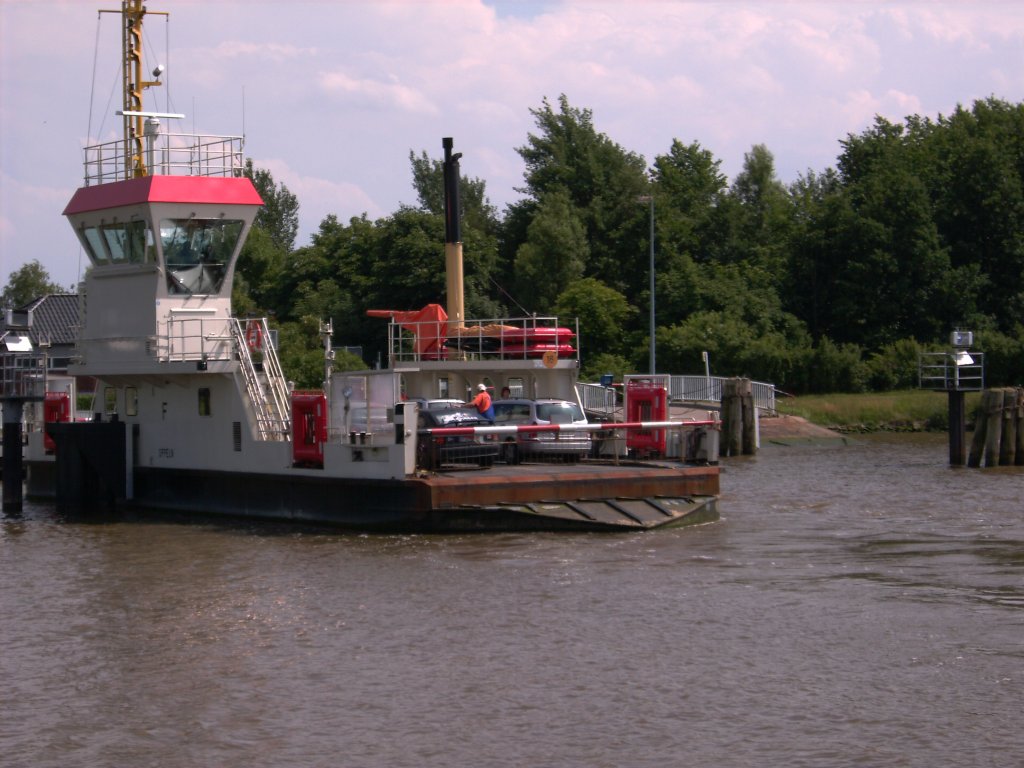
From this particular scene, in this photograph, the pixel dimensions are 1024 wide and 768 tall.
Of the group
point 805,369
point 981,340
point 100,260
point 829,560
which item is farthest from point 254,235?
point 829,560

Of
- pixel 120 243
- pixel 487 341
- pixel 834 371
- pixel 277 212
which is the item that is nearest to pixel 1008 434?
pixel 487 341

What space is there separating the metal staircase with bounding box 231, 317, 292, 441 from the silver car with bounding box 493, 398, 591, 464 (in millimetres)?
3908

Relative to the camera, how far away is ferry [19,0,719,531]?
2264cm

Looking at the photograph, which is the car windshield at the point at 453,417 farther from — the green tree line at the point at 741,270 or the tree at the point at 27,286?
the tree at the point at 27,286

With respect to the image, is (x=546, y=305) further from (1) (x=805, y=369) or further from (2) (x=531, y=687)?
(2) (x=531, y=687)

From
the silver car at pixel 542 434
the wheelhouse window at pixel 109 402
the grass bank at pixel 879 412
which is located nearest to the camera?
the silver car at pixel 542 434

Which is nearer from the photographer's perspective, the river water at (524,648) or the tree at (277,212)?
the river water at (524,648)

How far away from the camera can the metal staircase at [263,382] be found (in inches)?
1016

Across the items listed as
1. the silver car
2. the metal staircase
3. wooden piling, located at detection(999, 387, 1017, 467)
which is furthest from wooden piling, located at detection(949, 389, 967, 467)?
the metal staircase

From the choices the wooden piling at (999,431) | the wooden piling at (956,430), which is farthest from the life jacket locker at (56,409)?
the wooden piling at (999,431)

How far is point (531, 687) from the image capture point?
13.8 meters

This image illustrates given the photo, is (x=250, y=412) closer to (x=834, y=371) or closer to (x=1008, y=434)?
(x=1008, y=434)

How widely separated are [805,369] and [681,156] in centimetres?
2718

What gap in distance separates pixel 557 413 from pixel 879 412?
93.4 feet
